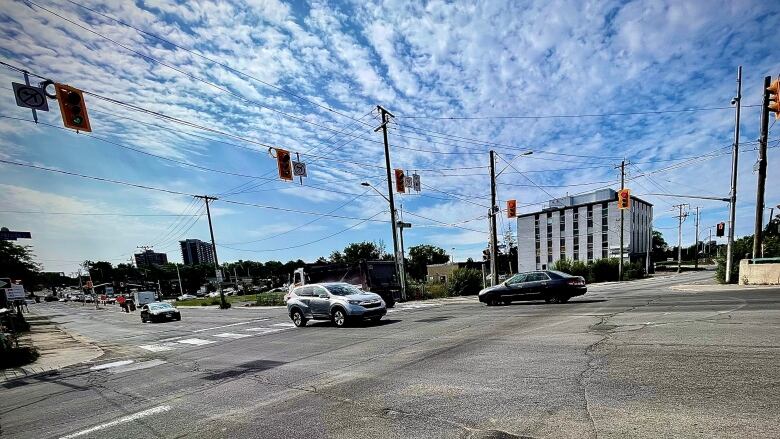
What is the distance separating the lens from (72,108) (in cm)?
886

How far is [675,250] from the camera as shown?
128 m

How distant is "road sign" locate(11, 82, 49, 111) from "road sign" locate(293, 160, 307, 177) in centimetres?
829

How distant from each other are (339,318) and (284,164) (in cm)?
662

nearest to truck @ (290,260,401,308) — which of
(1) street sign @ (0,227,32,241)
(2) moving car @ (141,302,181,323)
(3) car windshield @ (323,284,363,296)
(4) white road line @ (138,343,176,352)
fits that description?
(3) car windshield @ (323,284,363,296)

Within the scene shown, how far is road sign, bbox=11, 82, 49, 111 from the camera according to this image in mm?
8227

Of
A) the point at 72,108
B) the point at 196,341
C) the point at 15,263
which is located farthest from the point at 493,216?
the point at 15,263

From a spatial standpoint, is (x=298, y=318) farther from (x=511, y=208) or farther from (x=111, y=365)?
(x=511, y=208)

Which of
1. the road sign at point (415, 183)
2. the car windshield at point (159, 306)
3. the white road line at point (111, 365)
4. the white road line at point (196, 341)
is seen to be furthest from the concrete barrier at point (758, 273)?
the car windshield at point (159, 306)

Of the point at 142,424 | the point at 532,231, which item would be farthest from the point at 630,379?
the point at 532,231

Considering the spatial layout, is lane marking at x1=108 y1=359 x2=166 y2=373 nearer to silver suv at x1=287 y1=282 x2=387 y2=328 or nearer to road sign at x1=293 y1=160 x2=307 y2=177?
silver suv at x1=287 y1=282 x2=387 y2=328

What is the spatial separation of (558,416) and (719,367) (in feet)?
9.54

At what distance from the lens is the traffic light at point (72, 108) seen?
28.6 ft

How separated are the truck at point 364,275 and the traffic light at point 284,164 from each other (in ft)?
29.5

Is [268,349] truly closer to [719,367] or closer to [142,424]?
[142,424]
